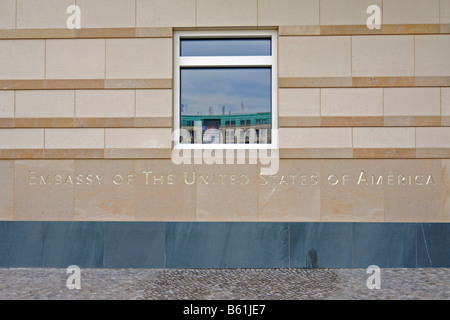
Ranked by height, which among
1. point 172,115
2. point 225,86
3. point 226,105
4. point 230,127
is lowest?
point 230,127

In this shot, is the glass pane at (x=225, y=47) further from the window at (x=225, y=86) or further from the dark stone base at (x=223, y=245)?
the dark stone base at (x=223, y=245)

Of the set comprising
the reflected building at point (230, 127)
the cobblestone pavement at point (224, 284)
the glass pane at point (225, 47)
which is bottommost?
the cobblestone pavement at point (224, 284)

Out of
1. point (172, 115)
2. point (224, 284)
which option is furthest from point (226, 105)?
point (224, 284)

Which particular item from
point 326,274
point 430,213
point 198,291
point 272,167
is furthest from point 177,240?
→ point 430,213

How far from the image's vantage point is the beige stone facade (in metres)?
7.02

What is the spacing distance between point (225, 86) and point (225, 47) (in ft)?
2.38

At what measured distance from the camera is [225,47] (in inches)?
293

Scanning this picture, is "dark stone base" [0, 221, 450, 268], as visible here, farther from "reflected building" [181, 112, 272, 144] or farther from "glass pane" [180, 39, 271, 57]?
"glass pane" [180, 39, 271, 57]

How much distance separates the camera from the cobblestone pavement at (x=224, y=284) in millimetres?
5508

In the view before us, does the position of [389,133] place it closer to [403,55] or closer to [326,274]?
[403,55]

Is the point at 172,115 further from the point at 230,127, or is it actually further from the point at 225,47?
the point at 225,47

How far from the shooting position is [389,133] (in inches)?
277

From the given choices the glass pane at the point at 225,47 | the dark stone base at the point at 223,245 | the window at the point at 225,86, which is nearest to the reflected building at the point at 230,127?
the window at the point at 225,86

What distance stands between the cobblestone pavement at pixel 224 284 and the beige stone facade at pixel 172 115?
952 mm
